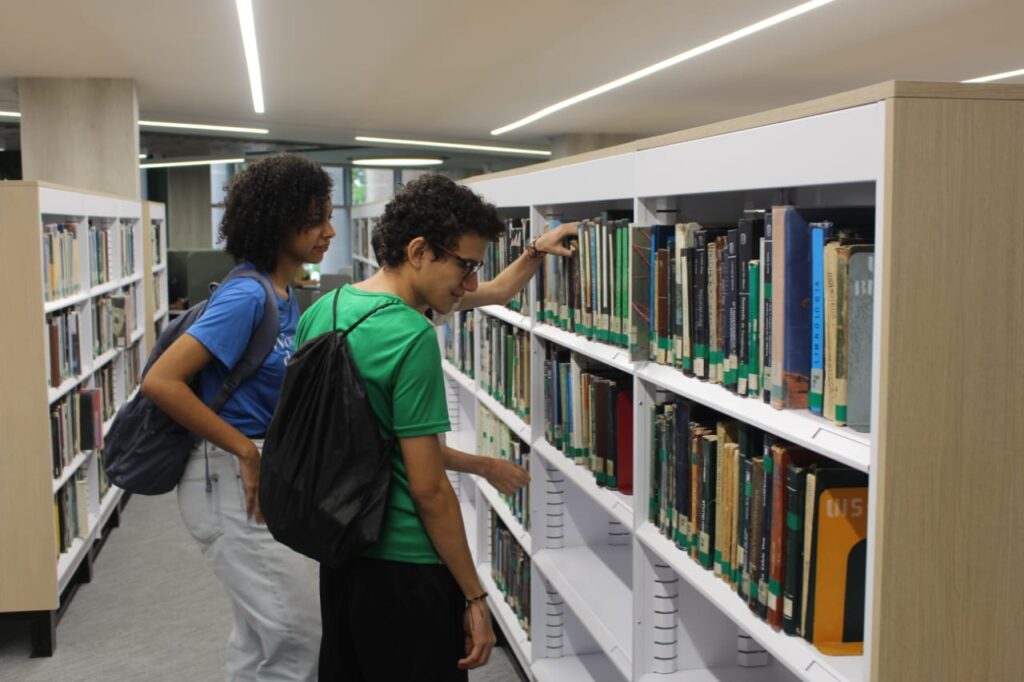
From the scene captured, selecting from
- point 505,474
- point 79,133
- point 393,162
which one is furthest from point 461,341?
point 393,162

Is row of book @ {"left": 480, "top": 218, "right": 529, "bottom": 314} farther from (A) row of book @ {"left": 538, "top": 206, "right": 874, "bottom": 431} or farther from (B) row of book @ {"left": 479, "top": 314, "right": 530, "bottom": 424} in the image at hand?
(A) row of book @ {"left": 538, "top": 206, "right": 874, "bottom": 431}

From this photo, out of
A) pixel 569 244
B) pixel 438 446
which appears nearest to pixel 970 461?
pixel 438 446

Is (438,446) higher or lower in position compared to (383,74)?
lower

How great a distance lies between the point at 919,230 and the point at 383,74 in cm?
764

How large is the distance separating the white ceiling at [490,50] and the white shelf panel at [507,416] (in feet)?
9.48

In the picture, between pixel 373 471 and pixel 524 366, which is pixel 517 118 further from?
pixel 373 471

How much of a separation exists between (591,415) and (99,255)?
3.72 meters

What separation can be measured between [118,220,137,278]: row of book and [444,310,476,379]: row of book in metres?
2.48

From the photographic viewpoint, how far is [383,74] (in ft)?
27.9

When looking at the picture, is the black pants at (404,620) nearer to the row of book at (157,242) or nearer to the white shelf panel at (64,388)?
the white shelf panel at (64,388)

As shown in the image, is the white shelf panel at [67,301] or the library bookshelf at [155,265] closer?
the white shelf panel at [67,301]

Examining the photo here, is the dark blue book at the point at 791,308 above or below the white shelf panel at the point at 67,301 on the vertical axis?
above

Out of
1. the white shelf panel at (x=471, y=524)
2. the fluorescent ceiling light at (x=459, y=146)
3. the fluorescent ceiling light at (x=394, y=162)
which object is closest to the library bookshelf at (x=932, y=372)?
the white shelf panel at (x=471, y=524)

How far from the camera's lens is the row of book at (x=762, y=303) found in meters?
1.52
